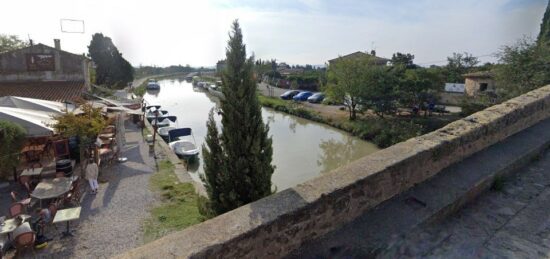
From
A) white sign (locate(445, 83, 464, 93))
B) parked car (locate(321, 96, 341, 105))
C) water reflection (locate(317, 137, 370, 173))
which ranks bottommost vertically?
water reflection (locate(317, 137, 370, 173))

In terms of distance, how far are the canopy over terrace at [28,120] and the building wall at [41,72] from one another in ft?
47.6

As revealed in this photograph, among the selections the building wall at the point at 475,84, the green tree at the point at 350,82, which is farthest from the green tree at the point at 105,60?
the building wall at the point at 475,84

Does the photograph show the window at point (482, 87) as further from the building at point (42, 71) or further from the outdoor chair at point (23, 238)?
the building at point (42, 71)

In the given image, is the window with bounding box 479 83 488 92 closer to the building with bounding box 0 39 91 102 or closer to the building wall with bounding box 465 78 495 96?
the building wall with bounding box 465 78 495 96

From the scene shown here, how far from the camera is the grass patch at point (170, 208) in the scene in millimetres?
7027

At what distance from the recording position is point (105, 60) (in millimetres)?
38500

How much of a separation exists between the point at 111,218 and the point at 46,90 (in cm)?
1677

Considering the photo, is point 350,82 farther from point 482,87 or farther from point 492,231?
point 492,231

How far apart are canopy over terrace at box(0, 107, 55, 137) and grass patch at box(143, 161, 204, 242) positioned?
3475mm

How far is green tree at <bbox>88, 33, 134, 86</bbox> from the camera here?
3844cm

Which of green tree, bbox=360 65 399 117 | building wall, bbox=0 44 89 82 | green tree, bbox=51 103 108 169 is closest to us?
green tree, bbox=51 103 108 169

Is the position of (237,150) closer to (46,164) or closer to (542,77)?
(46,164)

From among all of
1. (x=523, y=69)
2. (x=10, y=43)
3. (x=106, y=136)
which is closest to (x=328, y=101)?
(x=523, y=69)

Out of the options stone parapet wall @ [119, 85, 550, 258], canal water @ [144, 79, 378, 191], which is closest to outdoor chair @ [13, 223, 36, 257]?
stone parapet wall @ [119, 85, 550, 258]
